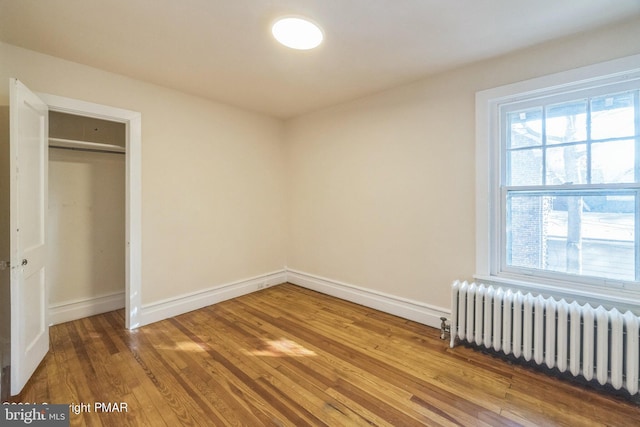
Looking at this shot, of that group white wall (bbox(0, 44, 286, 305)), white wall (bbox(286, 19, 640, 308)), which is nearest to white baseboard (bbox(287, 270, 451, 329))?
white wall (bbox(286, 19, 640, 308))

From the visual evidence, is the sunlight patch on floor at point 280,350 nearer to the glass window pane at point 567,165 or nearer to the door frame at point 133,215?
the door frame at point 133,215

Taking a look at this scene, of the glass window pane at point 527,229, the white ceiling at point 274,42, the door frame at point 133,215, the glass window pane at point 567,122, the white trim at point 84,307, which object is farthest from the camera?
the white trim at point 84,307

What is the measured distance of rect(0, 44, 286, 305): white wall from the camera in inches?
102

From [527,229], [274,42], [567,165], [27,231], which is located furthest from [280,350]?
[567,165]

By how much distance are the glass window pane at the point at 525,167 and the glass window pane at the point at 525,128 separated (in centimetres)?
7

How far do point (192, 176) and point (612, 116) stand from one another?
3949 millimetres

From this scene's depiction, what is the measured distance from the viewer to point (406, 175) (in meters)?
3.05

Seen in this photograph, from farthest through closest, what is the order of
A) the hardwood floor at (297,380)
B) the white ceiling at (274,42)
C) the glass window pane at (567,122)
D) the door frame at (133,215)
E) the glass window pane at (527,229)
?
the door frame at (133,215)
the glass window pane at (527,229)
the glass window pane at (567,122)
the white ceiling at (274,42)
the hardwood floor at (297,380)

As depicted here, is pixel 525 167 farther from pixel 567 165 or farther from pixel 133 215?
pixel 133 215

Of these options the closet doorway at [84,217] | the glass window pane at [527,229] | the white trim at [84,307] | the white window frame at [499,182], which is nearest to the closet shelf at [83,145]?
the closet doorway at [84,217]

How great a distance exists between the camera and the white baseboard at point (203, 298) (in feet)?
9.84

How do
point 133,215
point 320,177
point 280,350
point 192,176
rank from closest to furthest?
point 280,350 < point 133,215 < point 192,176 < point 320,177

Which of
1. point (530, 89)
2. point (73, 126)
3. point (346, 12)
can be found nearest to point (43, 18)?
point (73, 126)

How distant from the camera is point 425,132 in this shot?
114 inches
